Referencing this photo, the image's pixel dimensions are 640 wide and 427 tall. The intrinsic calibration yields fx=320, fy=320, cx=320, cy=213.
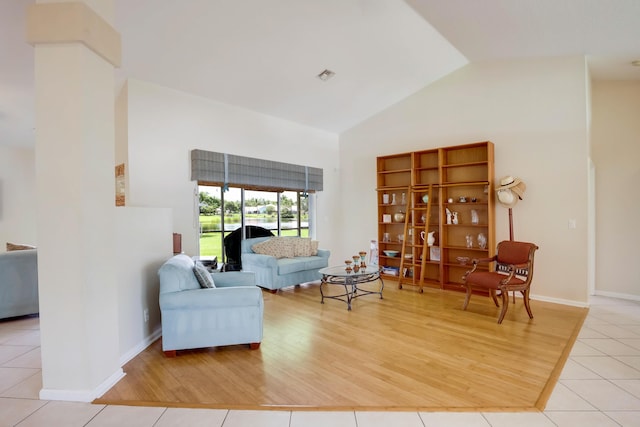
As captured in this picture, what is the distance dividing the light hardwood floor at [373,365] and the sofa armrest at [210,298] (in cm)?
45

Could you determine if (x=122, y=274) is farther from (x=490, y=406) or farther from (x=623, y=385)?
(x=623, y=385)

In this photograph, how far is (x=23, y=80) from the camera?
11.8ft

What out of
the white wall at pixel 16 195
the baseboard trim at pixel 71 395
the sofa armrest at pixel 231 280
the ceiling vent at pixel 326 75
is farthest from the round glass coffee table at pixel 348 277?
the white wall at pixel 16 195

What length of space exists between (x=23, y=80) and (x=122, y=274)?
9.19ft

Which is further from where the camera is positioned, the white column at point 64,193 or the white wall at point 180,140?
the white wall at point 180,140

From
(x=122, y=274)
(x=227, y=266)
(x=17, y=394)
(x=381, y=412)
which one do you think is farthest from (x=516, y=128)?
(x=17, y=394)

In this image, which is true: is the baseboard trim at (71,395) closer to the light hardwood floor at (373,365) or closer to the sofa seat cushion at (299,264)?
the light hardwood floor at (373,365)

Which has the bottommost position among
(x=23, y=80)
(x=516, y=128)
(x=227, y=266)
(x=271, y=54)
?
(x=227, y=266)

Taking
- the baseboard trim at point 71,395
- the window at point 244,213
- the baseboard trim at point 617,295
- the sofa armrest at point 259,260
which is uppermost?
the window at point 244,213

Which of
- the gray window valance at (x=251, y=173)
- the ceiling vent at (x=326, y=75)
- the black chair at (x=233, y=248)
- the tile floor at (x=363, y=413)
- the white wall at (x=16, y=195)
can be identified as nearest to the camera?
the tile floor at (x=363, y=413)

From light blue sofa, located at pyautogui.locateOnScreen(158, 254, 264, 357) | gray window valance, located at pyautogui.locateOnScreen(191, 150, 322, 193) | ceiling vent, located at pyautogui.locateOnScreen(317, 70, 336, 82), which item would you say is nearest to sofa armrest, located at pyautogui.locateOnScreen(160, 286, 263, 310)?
light blue sofa, located at pyautogui.locateOnScreen(158, 254, 264, 357)

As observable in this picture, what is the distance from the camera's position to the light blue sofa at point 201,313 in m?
2.75

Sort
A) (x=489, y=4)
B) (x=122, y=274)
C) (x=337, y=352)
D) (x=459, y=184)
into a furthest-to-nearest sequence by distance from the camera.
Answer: (x=459, y=184)
(x=489, y=4)
(x=337, y=352)
(x=122, y=274)

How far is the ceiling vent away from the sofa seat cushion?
2845mm
